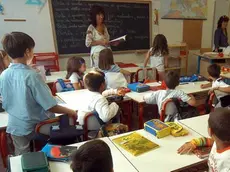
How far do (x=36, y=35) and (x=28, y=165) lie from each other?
147 inches

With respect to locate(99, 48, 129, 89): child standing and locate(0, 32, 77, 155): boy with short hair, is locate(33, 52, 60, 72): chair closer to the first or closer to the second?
locate(99, 48, 129, 89): child standing

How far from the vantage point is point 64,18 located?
446 cm

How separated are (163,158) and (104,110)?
71 cm

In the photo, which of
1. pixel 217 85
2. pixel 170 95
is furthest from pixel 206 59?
pixel 170 95

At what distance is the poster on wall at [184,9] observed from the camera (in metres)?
5.56

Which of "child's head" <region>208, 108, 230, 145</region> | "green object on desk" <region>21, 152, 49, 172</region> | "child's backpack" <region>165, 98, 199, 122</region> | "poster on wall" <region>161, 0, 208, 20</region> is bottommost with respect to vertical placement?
"child's backpack" <region>165, 98, 199, 122</region>

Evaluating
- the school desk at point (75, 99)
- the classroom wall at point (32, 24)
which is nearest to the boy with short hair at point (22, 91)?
the school desk at point (75, 99)

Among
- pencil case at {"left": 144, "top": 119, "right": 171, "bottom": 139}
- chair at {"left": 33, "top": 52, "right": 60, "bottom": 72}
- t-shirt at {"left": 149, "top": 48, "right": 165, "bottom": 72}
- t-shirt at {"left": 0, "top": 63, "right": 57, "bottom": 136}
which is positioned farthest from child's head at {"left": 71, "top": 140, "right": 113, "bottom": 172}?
chair at {"left": 33, "top": 52, "right": 60, "bottom": 72}

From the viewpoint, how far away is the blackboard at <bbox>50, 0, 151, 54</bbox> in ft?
14.6

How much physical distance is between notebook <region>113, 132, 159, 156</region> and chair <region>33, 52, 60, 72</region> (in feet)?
10.5

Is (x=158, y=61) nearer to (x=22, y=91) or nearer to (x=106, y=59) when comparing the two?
(x=106, y=59)

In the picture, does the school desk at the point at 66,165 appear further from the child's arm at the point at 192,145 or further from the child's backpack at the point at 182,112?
the child's backpack at the point at 182,112

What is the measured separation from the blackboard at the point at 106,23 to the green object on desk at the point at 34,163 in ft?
12.1

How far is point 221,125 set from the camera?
1067mm
